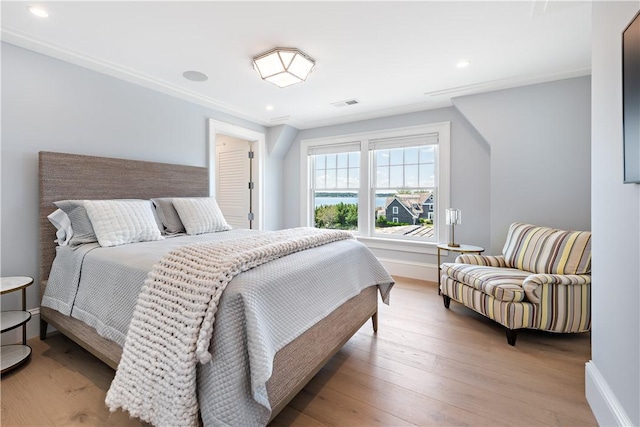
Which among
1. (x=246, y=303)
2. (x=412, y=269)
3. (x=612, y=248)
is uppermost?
(x=612, y=248)

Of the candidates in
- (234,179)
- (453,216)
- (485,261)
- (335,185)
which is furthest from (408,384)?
(234,179)

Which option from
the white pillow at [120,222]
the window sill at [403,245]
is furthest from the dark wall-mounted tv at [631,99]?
the white pillow at [120,222]

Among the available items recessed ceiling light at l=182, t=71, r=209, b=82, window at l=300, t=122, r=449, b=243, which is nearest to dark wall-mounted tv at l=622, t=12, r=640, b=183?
window at l=300, t=122, r=449, b=243

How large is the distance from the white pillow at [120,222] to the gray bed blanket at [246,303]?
18 cm

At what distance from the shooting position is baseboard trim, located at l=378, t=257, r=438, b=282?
12.7ft

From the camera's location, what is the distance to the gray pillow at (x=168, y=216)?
9.20 feet

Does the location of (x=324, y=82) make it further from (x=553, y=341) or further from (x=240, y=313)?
(x=553, y=341)

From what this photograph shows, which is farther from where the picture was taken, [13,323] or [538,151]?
[538,151]

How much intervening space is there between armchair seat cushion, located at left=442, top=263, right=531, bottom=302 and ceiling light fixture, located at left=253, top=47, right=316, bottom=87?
2.34m

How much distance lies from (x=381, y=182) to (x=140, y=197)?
3.11 m

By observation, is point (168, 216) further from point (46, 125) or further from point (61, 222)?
point (46, 125)

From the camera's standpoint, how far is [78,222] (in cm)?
222

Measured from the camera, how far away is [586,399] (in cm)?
161

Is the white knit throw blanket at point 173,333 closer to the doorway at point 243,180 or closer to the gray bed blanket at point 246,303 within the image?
the gray bed blanket at point 246,303
